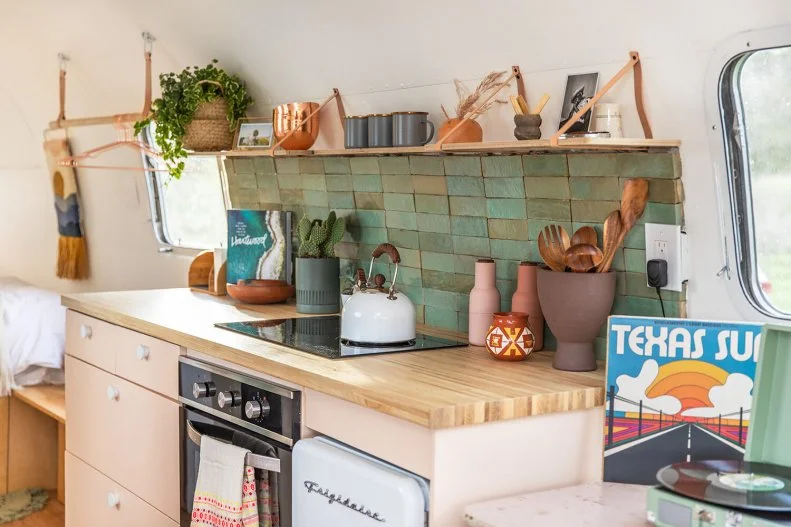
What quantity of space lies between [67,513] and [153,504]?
85cm

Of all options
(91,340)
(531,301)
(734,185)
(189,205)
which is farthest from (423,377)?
(189,205)

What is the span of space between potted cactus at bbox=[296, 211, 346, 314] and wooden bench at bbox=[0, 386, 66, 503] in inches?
70.8

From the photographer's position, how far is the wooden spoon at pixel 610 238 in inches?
97.5

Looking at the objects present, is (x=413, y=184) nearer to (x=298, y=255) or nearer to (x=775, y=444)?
(x=298, y=255)

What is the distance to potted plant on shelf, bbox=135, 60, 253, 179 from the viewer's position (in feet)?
12.5

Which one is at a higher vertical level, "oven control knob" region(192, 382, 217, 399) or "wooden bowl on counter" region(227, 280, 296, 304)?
"wooden bowl on counter" region(227, 280, 296, 304)

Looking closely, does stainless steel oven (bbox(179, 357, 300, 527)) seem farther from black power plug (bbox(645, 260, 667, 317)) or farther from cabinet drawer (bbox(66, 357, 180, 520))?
black power plug (bbox(645, 260, 667, 317))

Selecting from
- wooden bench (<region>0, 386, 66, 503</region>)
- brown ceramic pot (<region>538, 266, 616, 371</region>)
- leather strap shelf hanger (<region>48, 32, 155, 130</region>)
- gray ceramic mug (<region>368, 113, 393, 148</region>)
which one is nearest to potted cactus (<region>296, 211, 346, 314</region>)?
gray ceramic mug (<region>368, 113, 393, 148</region>)

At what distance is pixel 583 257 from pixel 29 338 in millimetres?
3252

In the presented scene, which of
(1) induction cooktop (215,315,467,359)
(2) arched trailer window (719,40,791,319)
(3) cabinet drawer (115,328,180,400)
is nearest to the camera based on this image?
(2) arched trailer window (719,40,791,319)

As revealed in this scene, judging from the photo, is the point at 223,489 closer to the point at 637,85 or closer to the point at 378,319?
the point at 378,319

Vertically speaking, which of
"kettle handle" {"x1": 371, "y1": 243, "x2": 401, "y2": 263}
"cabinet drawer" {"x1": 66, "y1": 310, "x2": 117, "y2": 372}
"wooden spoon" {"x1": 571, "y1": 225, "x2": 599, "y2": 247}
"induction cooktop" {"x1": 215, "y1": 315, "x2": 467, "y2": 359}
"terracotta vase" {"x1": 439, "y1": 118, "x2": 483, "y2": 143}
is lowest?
"cabinet drawer" {"x1": 66, "y1": 310, "x2": 117, "y2": 372}

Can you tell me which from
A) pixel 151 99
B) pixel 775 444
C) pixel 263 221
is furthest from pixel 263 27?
pixel 775 444

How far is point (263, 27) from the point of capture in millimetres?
3504
